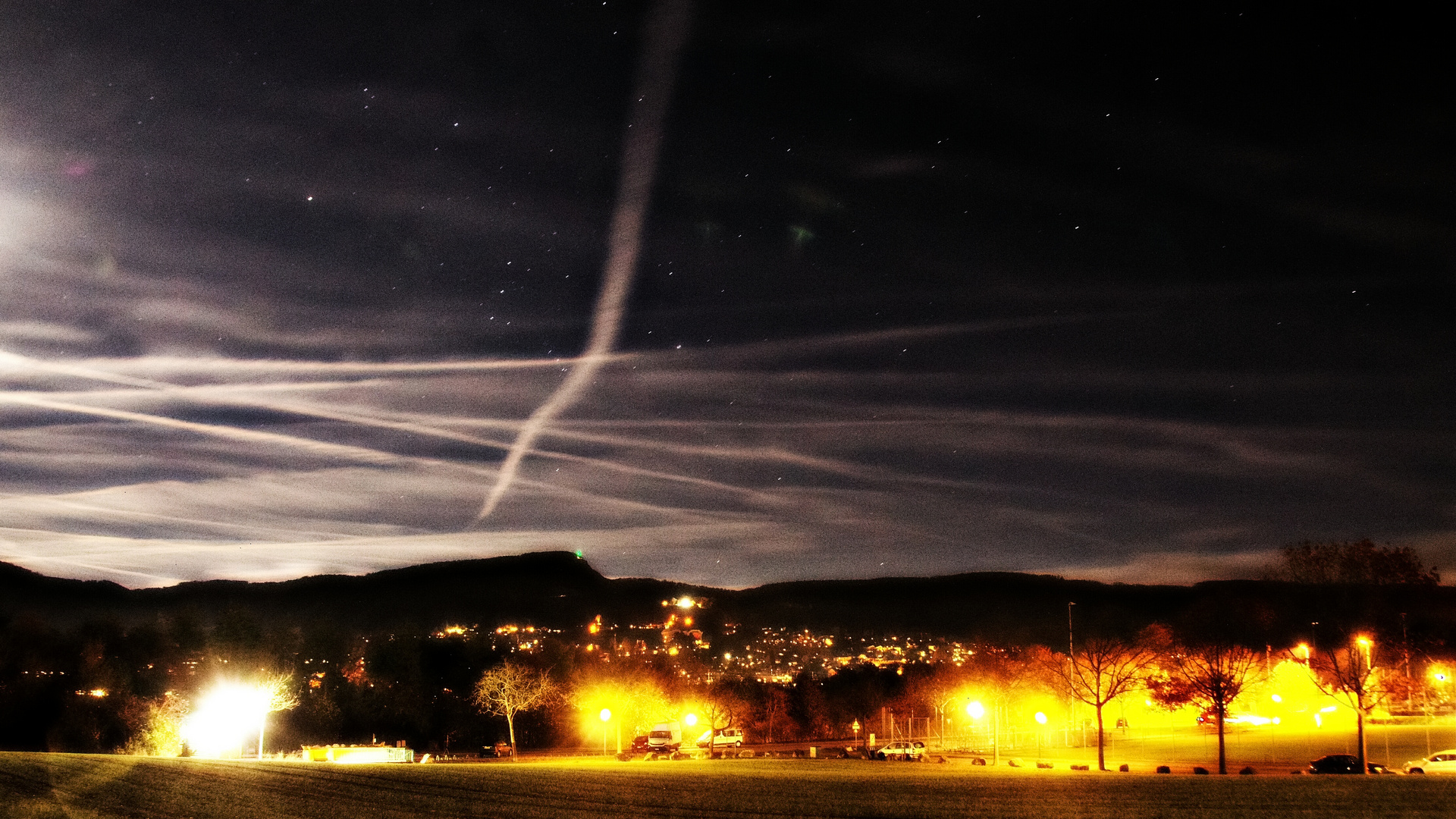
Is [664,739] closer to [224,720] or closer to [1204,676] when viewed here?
[224,720]

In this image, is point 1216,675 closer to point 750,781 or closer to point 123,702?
point 750,781

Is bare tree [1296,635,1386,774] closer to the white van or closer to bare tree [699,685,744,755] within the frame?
the white van

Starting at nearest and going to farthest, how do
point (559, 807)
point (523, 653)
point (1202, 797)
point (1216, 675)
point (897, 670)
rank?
point (559, 807) → point (1202, 797) → point (1216, 675) → point (523, 653) → point (897, 670)

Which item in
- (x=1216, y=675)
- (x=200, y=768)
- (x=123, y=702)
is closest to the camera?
(x=200, y=768)

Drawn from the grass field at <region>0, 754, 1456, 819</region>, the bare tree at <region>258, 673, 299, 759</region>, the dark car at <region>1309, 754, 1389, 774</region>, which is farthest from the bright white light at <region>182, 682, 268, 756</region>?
the dark car at <region>1309, 754, 1389, 774</region>

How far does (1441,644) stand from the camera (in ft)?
210

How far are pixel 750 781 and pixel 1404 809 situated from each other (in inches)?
683

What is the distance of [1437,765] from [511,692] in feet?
209

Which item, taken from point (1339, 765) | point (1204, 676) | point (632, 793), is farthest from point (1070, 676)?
point (632, 793)

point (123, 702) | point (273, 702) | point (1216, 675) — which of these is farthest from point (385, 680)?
point (1216, 675)

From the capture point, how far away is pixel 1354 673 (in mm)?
55250

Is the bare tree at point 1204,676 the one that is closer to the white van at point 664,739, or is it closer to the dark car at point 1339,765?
the dark car at point 1339,765

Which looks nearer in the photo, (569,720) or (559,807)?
(559,807)

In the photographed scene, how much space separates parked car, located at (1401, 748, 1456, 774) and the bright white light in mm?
63920
